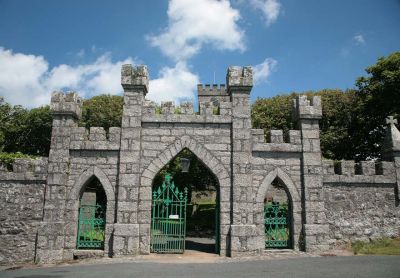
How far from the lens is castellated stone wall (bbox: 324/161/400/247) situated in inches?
375

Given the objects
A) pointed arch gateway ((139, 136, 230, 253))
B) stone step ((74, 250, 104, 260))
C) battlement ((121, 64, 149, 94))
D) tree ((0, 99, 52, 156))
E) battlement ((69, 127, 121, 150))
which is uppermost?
tree ((0, 99, 52, 156))

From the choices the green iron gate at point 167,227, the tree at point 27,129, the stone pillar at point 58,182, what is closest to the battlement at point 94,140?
the stone pillar at point 58,182

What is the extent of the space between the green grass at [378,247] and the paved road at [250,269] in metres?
0.74

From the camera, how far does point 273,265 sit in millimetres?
7359

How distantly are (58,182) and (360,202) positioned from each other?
27.4 feet

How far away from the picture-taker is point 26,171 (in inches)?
366

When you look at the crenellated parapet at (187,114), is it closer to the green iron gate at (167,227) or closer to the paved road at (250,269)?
the green iron gate at (167,227)

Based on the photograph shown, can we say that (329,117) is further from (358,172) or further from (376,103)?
(358,172)

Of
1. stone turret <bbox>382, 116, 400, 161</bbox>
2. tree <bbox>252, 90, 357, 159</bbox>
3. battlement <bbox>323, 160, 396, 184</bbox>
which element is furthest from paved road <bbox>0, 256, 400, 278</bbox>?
tree <bbox>252, 90, 357, 159</bbox>

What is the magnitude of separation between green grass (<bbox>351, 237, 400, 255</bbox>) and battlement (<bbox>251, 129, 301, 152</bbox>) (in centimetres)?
300

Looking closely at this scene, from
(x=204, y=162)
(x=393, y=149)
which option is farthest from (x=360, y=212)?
(x=204, y=162)

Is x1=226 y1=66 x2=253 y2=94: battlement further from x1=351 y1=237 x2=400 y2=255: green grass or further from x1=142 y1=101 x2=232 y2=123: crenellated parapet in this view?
x1=351 y1=237 x2=400 y2=255: green grass

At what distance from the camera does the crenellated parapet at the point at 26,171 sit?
9195 mm

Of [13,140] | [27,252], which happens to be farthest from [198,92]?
[27,252]
